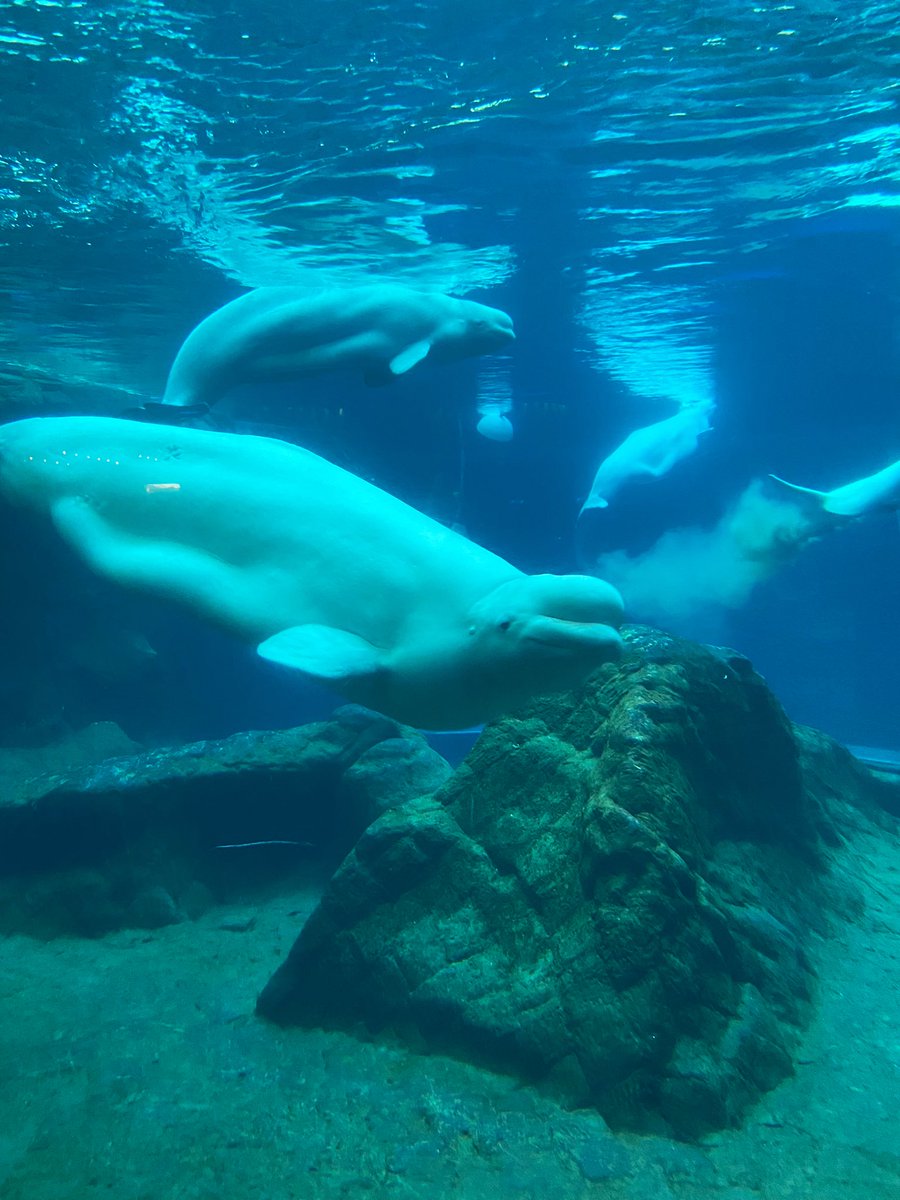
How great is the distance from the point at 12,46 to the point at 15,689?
8.26 metres

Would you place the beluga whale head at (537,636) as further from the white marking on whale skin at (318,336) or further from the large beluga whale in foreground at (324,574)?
the white marking on whale skin at (318,336)

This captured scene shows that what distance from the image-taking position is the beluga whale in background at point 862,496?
13.5m

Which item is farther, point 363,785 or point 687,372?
point 687,372

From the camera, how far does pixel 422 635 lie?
9.78ft

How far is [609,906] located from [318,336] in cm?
607

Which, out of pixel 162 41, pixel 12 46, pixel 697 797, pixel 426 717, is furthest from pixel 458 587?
pixel 12 46

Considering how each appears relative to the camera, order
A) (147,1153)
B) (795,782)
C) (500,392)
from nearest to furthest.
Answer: (147,1153), (795,782), (500,392)

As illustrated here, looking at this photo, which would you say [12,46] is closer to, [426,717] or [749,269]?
[426,717]

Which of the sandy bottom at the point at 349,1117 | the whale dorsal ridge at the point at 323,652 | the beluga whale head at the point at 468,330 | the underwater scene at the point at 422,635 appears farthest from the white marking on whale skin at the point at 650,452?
the whale dorsal ridge at the point at 323,652

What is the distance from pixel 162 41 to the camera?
22.2ft

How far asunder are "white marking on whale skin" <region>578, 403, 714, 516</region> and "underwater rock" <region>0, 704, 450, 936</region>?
8918 mm

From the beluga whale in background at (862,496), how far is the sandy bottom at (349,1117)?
447 inches

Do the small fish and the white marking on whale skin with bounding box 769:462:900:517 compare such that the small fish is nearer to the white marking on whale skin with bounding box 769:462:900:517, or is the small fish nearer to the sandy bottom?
the sandy bottom

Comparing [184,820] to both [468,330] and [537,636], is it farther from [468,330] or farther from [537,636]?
[468,330]
